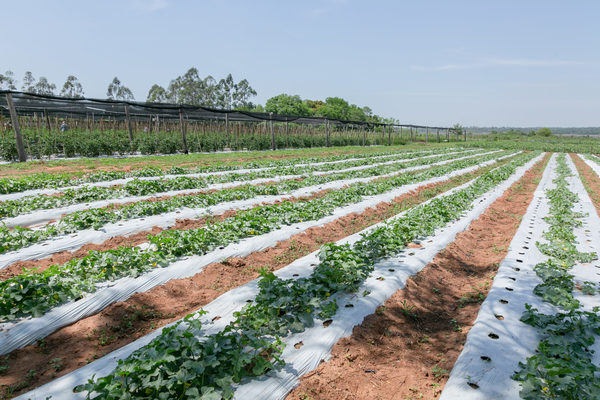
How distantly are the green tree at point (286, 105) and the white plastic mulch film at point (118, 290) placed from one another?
78.0 m

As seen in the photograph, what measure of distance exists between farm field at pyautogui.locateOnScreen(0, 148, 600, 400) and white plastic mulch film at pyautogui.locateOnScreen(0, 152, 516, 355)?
0.06 feet

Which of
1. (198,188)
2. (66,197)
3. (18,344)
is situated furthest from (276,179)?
(18,344)

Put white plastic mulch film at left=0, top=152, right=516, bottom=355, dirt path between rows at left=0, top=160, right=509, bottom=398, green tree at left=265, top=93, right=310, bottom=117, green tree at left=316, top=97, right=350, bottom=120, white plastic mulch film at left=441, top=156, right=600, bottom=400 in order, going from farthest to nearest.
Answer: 1. green tree at left=316, top=97, right=350, bottom=120
2. green tree at left=265, top=93, right=310, bottom=117
3. white plastic mulch film at left=0, top=152, right=516, bottom=355
4. dirt path between rows at left=0, top=160, right=509, bottom=398
5. white plastic mulch film at left=441, top=156, right=600, bottom=400

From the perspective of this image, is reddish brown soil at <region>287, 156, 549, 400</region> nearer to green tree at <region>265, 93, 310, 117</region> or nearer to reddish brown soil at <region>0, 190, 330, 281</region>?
reddish brown soil at <region>0, 190, 330, 281</region>

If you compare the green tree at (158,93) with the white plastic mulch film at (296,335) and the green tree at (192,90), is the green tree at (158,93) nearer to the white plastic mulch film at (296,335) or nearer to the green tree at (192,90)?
the green tree at (192,90)

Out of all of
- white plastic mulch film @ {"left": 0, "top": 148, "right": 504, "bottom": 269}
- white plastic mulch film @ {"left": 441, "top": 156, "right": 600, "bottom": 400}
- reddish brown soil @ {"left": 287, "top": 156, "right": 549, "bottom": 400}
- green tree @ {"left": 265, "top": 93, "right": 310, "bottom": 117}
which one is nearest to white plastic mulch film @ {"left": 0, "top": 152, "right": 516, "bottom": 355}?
white plastic mulch film @ {"left": 0, "top": 148, "right": 504, "bottom": 269}

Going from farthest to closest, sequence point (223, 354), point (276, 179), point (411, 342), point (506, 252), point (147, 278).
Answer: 1. point (276, 179)
2. point (506, 252)
3. point (147, 278)
4. point (411, 342)
5. point (223, 354)

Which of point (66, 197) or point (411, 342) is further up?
point (66, 197)

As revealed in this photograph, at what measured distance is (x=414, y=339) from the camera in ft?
12.2

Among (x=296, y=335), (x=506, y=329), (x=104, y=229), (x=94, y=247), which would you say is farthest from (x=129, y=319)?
(x=506, y=329)

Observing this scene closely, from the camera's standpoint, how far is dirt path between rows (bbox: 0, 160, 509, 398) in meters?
3.03

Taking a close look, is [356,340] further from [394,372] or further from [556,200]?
[556,200]

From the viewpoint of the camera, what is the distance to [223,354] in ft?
9.02

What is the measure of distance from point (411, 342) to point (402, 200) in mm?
7526
